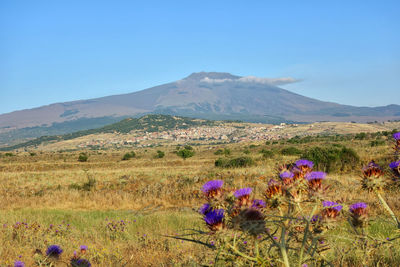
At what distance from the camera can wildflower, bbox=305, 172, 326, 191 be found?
2.17 metres

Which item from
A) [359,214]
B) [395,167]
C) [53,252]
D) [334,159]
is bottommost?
[334,159]

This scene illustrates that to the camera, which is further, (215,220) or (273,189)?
(273,189)

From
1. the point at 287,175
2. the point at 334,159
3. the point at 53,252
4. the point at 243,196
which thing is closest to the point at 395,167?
the point at 287,175

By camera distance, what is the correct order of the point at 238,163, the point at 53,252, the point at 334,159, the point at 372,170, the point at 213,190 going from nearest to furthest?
1. the point at 213,190
2. the point at 372,170
3. the point at 53,252
4. the point at 334,159
5. the point at 238,163

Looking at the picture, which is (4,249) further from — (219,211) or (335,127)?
(335,127)

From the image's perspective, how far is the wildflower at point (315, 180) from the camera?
2172mm

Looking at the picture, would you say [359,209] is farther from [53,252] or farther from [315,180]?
[53,252]

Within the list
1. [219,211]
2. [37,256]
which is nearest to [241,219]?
[219,211]

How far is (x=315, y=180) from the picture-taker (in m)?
2.21

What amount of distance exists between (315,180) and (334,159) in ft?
72.5

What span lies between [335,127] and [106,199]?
577ft

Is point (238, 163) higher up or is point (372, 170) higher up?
point (372, 170)

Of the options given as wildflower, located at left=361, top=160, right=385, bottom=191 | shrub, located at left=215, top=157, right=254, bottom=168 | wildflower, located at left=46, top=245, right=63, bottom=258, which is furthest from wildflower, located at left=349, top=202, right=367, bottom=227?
shrub, located at left=215, top=157, right=254, bottom=168

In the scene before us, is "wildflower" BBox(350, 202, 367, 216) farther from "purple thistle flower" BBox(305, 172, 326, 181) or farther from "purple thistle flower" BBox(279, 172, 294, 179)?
"purple thistle flower" BBox(279, 172, 294, 179)
